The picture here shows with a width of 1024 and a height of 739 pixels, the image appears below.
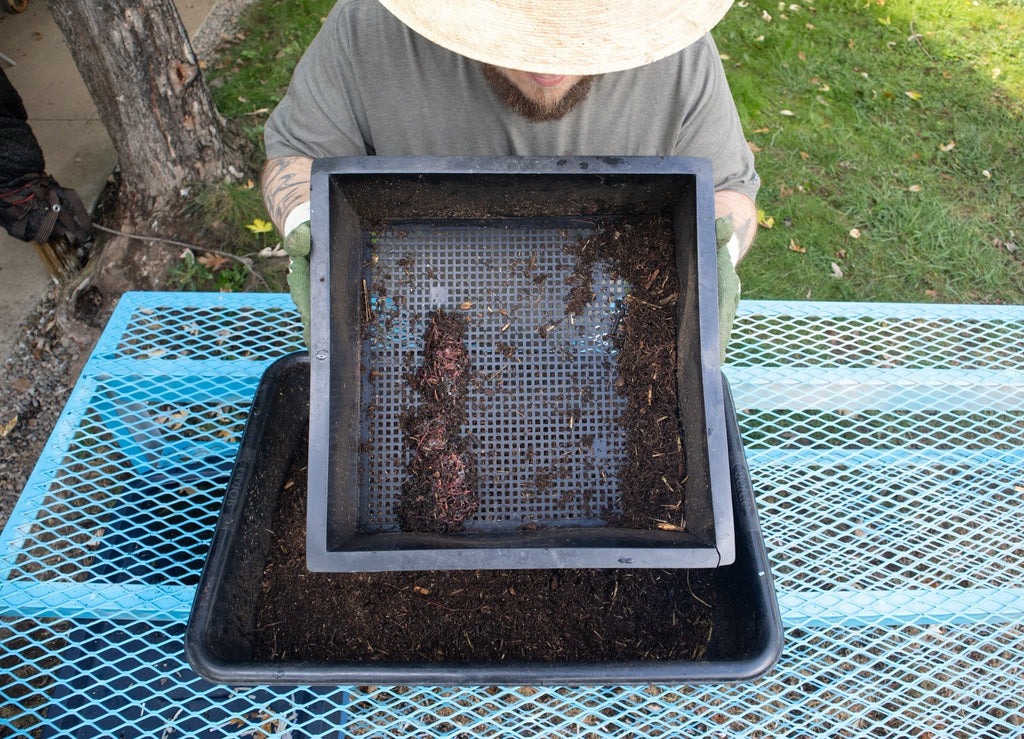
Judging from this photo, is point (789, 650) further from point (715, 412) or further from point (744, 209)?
point (744, 209)

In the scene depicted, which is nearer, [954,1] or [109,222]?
[109,222]

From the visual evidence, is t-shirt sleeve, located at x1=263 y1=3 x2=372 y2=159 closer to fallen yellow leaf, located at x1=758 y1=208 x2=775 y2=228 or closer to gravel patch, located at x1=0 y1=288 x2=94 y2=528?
gravel patch, located at x1=0 y1=288 x2=94 y2=528

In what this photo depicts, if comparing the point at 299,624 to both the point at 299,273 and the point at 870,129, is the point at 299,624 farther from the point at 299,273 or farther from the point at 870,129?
the point at 870,129

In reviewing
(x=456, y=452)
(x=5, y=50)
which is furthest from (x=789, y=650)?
(x=5, y=50)

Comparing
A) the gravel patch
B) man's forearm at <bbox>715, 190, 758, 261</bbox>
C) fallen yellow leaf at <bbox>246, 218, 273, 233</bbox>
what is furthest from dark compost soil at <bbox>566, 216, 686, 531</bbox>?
the gravel patch

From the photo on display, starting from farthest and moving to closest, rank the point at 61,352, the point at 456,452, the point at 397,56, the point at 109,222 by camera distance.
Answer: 1. the point at 109,222
2. the point at 61,352
3. the point at 397,56
4. the point at 456,452

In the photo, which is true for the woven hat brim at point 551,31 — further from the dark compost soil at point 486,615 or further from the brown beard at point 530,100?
the dark compost soil at point 486,615
